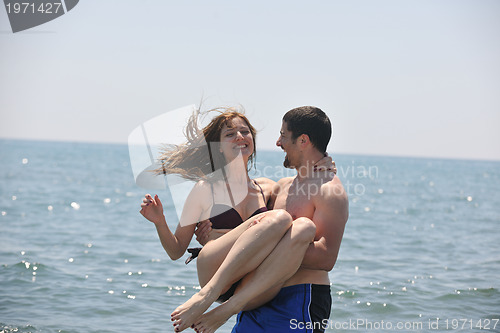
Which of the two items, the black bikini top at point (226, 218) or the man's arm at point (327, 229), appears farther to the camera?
the black bikini top at point (226, 218)

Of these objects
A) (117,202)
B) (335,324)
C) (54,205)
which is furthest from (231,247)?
(117,202)

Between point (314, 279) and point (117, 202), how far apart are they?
72.8 ft

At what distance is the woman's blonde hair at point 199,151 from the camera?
16.9 ft

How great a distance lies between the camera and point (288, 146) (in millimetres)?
4781

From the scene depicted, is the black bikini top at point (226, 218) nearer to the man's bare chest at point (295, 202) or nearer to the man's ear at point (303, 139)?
the man's bare chest at point (295, 202)

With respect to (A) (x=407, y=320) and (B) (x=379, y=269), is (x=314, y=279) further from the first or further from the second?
(B) (x=379, y=269)

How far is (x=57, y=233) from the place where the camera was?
15500mm

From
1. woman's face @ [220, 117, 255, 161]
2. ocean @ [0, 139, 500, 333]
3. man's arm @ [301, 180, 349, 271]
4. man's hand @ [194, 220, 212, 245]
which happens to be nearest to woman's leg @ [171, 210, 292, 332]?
man's arm @ [301, 180, 349, 271]

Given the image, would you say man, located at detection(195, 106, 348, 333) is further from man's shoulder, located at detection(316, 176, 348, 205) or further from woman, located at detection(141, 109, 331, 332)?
woman, located at detection(141, 109, 331, 332)

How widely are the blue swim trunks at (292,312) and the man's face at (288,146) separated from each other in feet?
3.31

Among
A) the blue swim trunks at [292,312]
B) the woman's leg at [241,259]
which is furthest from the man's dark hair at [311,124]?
the blue swim trunks at [292,312]

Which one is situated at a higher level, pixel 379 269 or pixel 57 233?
pixel 379 269

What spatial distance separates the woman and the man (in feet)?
0.47

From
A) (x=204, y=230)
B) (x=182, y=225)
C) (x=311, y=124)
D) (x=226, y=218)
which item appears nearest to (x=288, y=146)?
(x=311, y=124)
